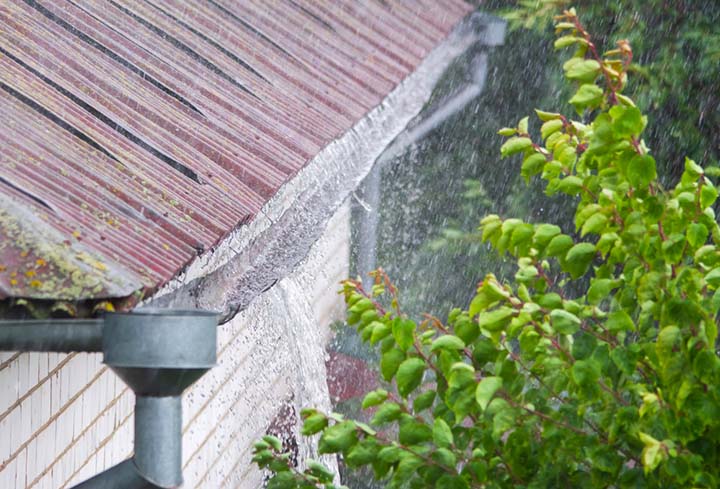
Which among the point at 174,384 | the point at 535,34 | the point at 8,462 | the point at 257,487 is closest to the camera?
the point at 174,384

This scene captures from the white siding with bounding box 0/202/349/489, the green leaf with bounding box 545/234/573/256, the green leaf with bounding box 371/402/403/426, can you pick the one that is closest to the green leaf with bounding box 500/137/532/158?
the green leaf with bounding box 545/234/573/256

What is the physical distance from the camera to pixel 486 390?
2.00m

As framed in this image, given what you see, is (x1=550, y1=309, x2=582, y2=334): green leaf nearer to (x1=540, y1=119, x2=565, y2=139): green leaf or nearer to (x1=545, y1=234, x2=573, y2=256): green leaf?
(x1=545, y1=234, x2=573, y2=256): green leaf

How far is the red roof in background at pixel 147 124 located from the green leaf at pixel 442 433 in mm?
561

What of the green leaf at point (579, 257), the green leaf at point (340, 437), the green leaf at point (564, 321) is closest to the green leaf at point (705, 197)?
the green leaf at point (579, 257)

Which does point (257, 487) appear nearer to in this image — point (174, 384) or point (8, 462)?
point (8, 462)

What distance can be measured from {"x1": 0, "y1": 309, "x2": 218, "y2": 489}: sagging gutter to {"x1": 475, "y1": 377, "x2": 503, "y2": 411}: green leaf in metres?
0.51

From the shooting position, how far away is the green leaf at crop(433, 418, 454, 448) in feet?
7.07

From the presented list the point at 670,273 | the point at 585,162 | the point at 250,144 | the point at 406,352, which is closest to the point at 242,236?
the point at 250,144

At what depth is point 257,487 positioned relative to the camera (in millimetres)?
5168

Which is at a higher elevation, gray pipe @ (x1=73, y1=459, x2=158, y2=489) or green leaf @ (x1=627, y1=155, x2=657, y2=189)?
green leaf @ (x1=627, y1=155, x2=657, y2=189)

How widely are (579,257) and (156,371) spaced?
2.84ft

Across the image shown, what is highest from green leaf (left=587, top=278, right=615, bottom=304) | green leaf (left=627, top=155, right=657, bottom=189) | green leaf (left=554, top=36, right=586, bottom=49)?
green leaf (left=554, top=36, right=586, bottom=49)

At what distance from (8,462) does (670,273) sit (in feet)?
4.97
